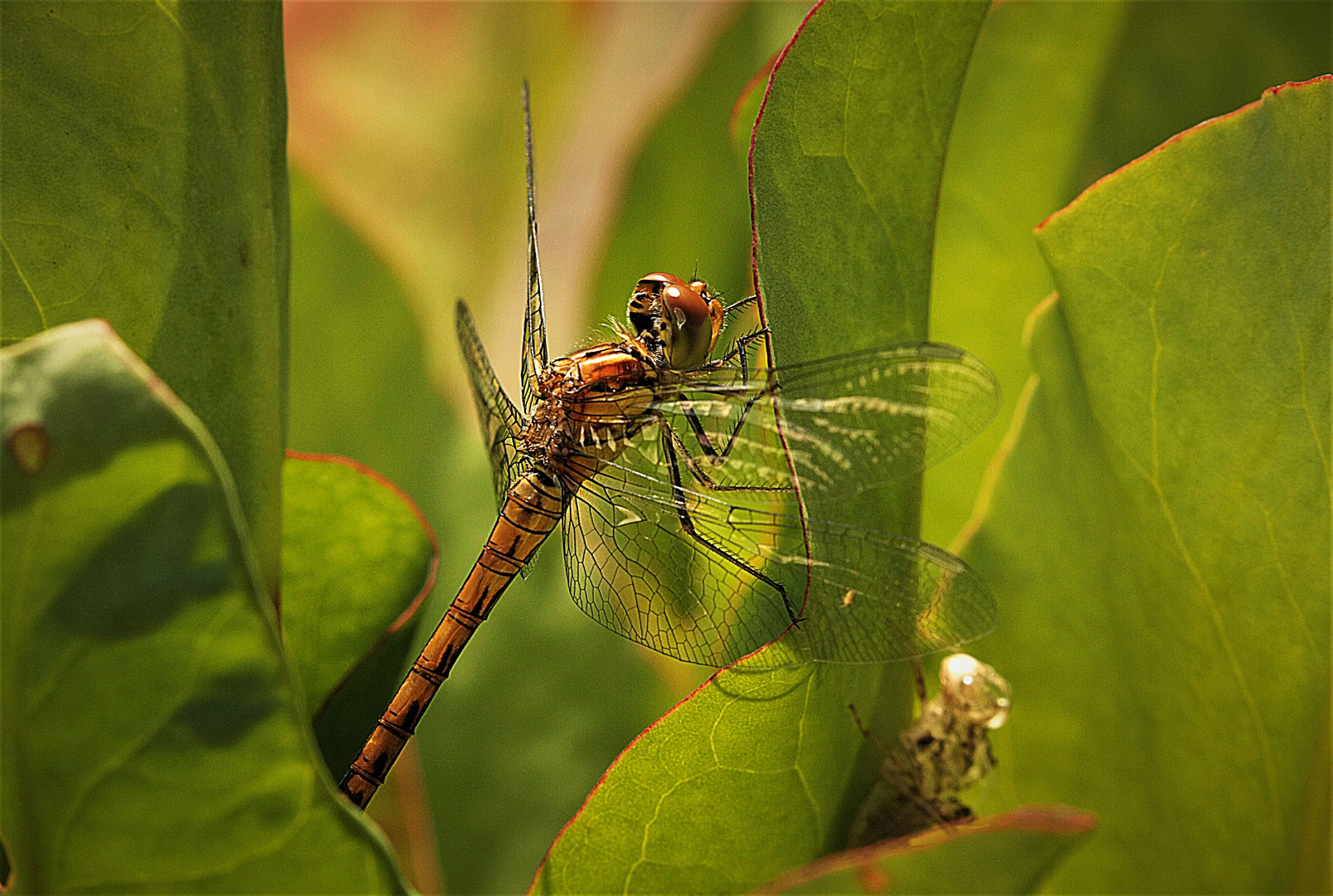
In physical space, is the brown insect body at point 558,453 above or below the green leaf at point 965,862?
above

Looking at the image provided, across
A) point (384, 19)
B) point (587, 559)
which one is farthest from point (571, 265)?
point (587, 559)

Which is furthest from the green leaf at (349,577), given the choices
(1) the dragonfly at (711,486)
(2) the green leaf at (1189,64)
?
(2) the green leaf at (1189,64)

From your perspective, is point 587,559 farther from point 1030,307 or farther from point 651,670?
point 1030,307

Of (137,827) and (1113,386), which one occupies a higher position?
(1113,386)

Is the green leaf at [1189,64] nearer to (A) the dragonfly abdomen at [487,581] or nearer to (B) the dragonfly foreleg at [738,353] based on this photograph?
(B) the dragonfly foreleg at [738,353]

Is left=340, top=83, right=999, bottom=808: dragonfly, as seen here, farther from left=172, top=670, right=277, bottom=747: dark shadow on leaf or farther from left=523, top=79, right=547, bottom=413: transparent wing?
left=172, top=670, right=277, bottom=747: dark shadow on leaf

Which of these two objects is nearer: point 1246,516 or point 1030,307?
point 1246,516
